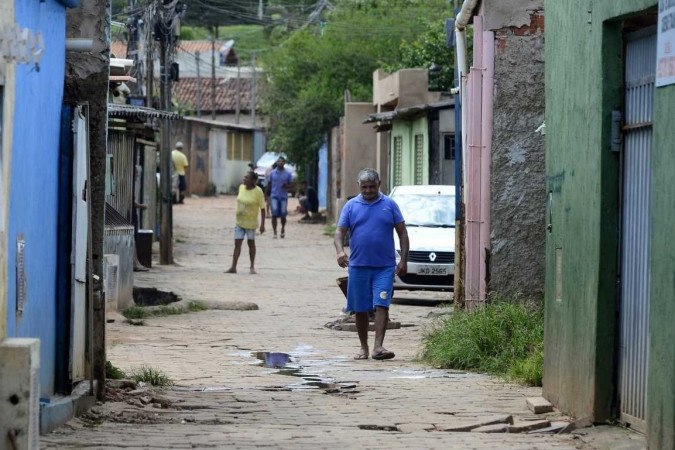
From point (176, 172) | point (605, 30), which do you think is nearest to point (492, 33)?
point (605, 30)

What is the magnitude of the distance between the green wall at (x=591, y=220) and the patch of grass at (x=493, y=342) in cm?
166

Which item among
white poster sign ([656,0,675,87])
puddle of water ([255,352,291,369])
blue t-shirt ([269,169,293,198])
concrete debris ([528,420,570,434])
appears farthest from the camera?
blue t-shirt ([269,169,293,198])

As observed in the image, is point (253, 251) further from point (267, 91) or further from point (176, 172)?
point (267, 91)

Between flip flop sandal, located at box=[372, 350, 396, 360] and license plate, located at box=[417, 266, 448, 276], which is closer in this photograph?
flip flop sandal, located at box=[372, 350, 396, 360]

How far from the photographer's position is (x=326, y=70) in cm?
4353

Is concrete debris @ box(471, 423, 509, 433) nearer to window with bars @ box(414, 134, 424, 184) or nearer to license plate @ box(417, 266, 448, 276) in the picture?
license plate @ box(417, 266, 448, 276)

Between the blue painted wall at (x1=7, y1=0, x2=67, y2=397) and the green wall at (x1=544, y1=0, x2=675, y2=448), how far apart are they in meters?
3.43

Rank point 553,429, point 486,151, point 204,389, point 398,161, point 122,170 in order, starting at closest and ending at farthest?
point 553,429 → point 204,389 → point 486,151 → point 122,170 → point 398,161

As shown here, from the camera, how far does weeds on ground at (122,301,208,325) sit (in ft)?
53.4

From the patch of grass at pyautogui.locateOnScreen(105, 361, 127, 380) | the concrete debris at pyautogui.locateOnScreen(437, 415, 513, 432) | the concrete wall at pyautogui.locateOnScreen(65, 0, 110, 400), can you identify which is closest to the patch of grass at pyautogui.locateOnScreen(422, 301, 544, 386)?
the concrete debris at pyautogui.locateOnScreen(437, 415, 513, 432)

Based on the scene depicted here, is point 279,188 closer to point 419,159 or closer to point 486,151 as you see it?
point 419,159

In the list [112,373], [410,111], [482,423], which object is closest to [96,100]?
[112,373]

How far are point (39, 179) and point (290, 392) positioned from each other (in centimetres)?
313

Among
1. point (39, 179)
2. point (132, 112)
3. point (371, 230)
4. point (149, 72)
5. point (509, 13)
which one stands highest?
point (149, 72)
